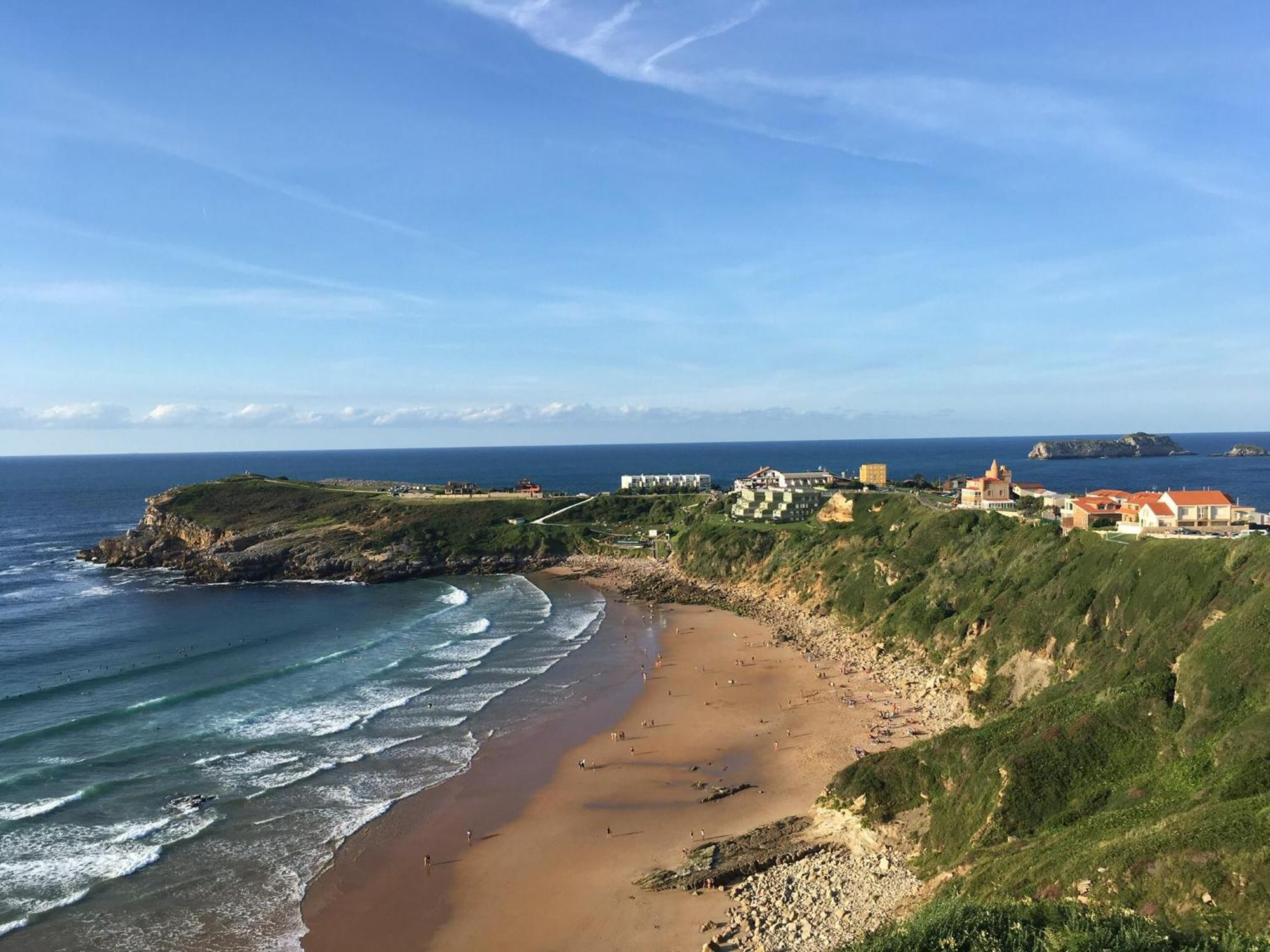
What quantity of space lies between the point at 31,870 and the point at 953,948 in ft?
117

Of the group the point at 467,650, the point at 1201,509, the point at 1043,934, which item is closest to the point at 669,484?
the point at 467,650

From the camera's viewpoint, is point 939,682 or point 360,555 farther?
point 360,555

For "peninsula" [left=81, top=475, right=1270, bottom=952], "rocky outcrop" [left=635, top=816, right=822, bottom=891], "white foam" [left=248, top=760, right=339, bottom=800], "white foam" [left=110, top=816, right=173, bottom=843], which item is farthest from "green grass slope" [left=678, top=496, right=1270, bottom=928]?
"white foam" [left=110, top=816, right=173, bottom=843]

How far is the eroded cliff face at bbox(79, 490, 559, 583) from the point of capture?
106 m

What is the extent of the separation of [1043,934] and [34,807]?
43344 millimetres

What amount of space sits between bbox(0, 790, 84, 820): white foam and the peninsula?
69.6 feet

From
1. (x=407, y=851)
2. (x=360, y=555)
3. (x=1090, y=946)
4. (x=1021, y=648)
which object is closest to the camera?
(x=1090, y=946)

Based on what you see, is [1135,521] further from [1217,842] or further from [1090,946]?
[1090,946]

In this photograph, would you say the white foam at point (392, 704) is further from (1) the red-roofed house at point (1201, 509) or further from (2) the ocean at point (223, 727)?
(1) the red-roofed house at point (1201, 509)

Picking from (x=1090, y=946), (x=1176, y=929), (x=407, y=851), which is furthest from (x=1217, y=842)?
(x=407, y=851)

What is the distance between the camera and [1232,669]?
2947 centimetres

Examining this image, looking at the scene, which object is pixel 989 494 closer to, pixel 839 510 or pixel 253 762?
pixel 839 510

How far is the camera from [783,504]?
104 metres

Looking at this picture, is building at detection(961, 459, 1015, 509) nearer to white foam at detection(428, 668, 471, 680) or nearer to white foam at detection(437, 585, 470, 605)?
white foam at detection(428, 668, 471, 680)
